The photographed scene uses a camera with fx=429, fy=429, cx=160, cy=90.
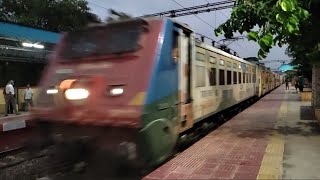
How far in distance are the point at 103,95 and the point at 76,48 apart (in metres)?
1.48

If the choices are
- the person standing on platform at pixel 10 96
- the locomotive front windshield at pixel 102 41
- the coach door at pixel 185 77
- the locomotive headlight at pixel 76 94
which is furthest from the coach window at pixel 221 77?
the person standing on platform at pixel 10 96

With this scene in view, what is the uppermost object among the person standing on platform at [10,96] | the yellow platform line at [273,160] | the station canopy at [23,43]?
the station canopy at [23,43]

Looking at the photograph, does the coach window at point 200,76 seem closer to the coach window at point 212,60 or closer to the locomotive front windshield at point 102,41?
the coach window at point 212,60

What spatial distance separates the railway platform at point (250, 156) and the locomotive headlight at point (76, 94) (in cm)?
166

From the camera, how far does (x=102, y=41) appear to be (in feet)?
25.3

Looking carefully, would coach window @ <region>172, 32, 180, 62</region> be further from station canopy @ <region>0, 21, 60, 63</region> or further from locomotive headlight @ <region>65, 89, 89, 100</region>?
station canopy @ <region>0, 21, 60, 63</region>

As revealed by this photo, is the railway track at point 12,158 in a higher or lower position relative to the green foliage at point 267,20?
lower

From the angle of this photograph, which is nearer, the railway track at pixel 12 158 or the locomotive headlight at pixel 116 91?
the locomotive headlight at pixel 116 91

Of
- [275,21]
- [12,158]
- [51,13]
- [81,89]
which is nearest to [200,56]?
[275,21]

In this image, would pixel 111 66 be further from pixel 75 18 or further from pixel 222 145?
pixel 75 18

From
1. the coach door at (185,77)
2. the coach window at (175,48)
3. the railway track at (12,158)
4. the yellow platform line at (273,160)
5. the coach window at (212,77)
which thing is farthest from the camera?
the coach window at (212,77)

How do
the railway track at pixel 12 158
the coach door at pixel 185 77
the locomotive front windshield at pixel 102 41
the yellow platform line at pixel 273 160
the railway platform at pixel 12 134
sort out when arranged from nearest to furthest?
the yellow platform line at pixel 273 160, the locomotive front windshield at pixel 102 41, the coach door at pixel 185 77, the railway track at pixel 12 158, the railway platform at pixel 12 134

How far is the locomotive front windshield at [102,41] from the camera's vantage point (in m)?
7.42

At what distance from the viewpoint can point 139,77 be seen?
6871mm
